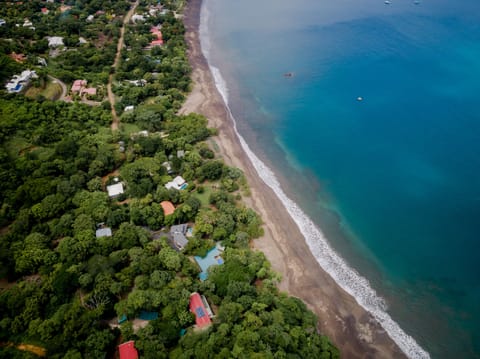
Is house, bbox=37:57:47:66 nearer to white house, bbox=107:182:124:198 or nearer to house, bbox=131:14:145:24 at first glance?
house, bbox=131:14:145:24

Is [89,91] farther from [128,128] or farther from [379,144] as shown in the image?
[379,144]

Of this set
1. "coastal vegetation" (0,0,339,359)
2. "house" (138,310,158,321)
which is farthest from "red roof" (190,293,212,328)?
"house" (138,310,158,321)

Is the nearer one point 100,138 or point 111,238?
point 111,238

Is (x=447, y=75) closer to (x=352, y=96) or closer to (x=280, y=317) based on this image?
(x=352, y=96)

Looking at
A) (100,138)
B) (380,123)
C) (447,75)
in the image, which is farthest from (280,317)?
(447,75)

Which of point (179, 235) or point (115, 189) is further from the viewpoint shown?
point (115, 189)

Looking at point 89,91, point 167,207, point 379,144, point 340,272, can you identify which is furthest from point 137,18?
point 340,272

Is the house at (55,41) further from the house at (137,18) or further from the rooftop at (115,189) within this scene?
the rooftop at (115,189)
